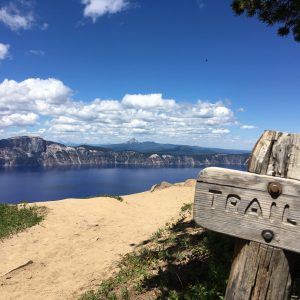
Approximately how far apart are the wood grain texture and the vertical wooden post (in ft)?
0.20

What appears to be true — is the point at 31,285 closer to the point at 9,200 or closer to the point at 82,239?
the point at 82,239

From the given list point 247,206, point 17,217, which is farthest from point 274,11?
point 17,217

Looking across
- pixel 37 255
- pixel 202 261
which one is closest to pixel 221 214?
pixel 202 261

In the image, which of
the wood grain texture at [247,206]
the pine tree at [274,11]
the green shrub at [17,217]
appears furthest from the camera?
the green shrub at [17,217]

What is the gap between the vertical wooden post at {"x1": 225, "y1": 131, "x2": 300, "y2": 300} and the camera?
211cm

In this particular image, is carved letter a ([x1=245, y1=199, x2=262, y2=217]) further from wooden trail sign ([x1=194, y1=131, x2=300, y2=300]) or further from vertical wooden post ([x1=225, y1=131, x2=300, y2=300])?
vertical wooden post ([x1=225, y1=131, x2=300, y2=300])

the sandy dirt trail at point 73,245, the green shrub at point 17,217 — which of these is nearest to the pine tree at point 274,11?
the sandy dirt trail at point 73,245

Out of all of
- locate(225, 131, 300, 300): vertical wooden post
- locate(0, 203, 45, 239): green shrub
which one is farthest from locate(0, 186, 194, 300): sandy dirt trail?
locate(225, 131, 300, 300): vertical wooden post

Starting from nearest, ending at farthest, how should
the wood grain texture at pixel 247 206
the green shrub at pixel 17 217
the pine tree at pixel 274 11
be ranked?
1. the wood grain texture at pixel 247 206
2. the pine tree at pixel 274 11
3. the green shrub at pixel 17 217

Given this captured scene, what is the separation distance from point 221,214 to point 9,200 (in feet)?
407

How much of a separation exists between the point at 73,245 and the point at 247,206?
528 inches

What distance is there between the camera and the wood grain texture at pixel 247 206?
6.89 feet

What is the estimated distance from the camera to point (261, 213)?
219 cm

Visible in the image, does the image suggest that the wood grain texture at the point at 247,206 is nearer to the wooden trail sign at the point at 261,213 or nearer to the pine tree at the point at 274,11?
the wooden trail sign at the point at 261,213
